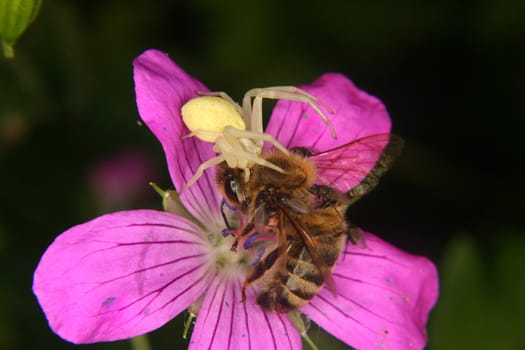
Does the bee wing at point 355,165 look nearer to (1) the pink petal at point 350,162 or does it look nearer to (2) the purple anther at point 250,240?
(1) the pink petal at point 350,162

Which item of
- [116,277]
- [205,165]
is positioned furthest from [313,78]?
[116,277]

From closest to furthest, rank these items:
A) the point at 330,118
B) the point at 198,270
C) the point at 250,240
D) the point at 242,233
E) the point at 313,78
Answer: the point at 242,233 → the point at 250,240 → the point at 198,270 → the point at 330,118 → the point at 313,78

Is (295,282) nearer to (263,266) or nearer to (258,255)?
(263,266)

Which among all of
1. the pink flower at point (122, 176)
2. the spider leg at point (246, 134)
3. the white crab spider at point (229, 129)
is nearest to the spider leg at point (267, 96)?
the white crab spider at point (229, 129)

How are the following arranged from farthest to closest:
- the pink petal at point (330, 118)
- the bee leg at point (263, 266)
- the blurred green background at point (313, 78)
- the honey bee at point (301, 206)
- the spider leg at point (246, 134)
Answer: the blurred green background at point (313, 78), the pink petal at point (330, 118), the spider leg at point (246, 134), the bee leg at point (263, 266), the honey bee at point (301, 206)

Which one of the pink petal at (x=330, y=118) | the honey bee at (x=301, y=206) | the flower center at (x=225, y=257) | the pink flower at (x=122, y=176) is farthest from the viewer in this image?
the pink flower at (x=122, y=176)

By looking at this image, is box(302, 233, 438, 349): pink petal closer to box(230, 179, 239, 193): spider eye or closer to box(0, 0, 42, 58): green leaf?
box(230, 179, 239, 193): spider eye

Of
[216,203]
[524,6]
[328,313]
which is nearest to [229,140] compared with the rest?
[216,203]
